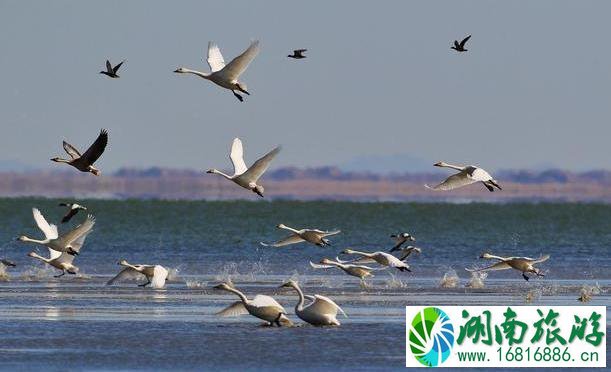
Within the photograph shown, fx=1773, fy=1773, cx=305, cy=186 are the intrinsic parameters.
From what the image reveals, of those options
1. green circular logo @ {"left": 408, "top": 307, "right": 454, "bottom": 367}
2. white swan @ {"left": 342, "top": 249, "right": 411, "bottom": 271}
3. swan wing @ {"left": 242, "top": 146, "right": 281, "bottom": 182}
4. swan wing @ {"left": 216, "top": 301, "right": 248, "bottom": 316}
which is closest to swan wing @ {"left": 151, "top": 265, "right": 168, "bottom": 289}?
swan wing @ {"left": 242, "top": 146, "right": 281, "bottom": 182}

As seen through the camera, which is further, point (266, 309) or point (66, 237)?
point (66, 237)

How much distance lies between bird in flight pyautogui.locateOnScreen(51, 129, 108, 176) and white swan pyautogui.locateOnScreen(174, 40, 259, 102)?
221 centimetres

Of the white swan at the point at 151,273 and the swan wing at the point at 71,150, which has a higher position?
the swan wing at the point at 71,150

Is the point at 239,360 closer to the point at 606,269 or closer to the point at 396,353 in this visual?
the point at 396,353

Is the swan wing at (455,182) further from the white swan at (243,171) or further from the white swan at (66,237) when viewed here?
the white swan at (66,237)

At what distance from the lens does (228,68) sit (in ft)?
100

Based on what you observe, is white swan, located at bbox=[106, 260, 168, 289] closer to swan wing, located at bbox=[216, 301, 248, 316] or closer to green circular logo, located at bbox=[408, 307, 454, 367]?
swan wing, located at bbox=[216, 301, 248, 316]

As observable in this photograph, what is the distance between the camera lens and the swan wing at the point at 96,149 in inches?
1201

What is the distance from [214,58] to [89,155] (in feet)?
9.73

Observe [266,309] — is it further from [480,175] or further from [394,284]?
[394,284]

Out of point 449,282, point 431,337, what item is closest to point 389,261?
point 449,282

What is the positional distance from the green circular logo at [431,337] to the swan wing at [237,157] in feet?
19.3

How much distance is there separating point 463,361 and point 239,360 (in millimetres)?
3067

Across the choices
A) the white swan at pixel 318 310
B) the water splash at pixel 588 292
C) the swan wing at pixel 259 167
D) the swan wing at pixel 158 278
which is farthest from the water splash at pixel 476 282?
the white swan at pixel 318 310
